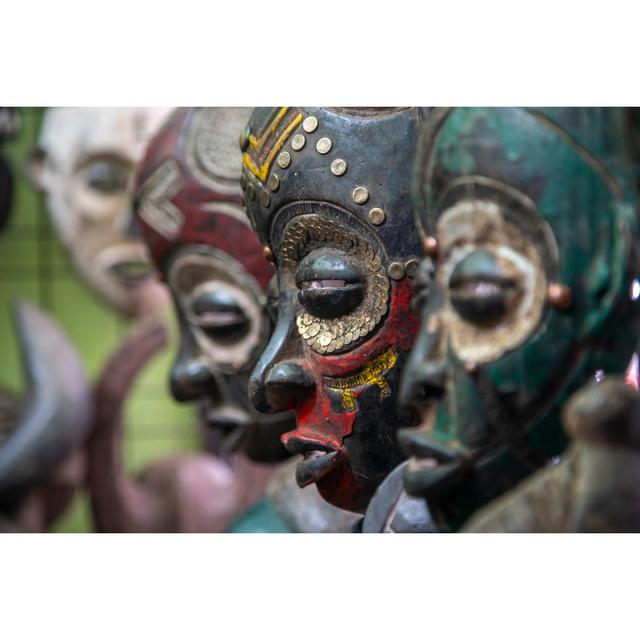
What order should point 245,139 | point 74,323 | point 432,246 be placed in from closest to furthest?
point 432,246, point 245,139, point 74,323

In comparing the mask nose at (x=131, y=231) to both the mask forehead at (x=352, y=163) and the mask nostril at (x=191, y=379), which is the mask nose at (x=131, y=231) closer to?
the mask nostril at (x=191, y=379)

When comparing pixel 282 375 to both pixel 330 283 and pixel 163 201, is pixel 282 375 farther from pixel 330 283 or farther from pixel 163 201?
pixel 163 201

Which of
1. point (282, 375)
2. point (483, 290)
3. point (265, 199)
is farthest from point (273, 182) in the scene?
point (483, 290)

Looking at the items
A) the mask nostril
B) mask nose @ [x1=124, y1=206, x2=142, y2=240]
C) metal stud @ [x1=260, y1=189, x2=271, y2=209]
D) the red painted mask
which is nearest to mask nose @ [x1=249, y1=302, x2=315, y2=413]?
metal stud @ [x1=260, y1=189, x2=271, y2=209]

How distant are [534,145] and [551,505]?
35 centimetres

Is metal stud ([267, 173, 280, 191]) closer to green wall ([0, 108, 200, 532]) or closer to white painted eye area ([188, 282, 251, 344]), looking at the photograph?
white painted eye area ([188, 282, 251, 344])

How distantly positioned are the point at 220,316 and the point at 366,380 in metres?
0.58

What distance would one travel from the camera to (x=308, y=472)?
1586 millimetres

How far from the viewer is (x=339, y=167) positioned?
152 cm

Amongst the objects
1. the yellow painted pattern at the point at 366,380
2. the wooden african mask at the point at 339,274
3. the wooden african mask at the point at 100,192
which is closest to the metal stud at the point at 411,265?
the wooden african mask at the point at 339,274

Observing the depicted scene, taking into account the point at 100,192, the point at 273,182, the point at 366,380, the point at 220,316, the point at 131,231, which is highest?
the point at 273,182

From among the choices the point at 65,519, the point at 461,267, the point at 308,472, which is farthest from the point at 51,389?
the point at 461,267

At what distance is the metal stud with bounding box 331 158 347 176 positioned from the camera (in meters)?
1.52

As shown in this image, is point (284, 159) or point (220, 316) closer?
point (284, 159)
